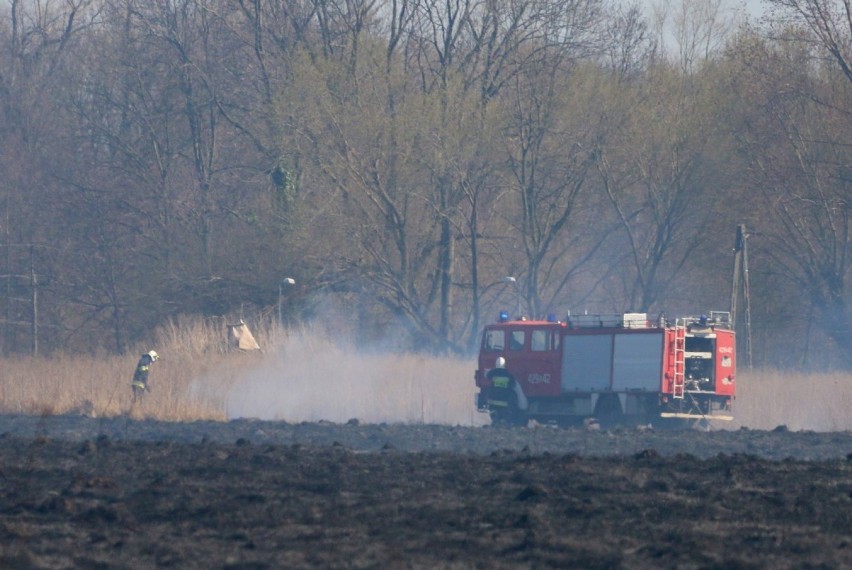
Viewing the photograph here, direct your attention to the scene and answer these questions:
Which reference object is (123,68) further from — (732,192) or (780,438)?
(780,438)

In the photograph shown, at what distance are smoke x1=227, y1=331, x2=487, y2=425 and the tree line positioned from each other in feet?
21.3

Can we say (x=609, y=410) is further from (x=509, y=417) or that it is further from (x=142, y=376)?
(x=142, y=376)

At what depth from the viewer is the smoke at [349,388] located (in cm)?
2883

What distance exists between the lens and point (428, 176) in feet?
135

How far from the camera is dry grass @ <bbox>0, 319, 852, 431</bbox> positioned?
88.2ft

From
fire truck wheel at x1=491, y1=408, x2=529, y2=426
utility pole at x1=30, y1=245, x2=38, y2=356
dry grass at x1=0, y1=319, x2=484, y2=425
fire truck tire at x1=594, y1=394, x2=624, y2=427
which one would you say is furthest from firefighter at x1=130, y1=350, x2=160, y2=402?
utility pole at x1=30, y1=245, x2=38, y2=356

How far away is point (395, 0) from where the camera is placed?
43719 mm

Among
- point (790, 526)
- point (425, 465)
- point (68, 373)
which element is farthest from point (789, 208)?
point (790, 526)

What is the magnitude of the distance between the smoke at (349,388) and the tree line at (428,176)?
6499 mm

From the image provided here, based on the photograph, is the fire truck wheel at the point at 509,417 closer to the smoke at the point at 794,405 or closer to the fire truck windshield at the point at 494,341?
the fire truck windshield at the point at 494,341

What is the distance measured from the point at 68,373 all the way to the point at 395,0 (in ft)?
63.6

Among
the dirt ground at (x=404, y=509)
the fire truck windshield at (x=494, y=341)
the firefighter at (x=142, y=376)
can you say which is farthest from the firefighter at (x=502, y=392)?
the dirt ground at (x=404, y=509)

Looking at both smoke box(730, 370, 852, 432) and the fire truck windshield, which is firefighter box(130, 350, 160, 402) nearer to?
the fire truck windshield

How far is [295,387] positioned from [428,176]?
1124 centimetres
